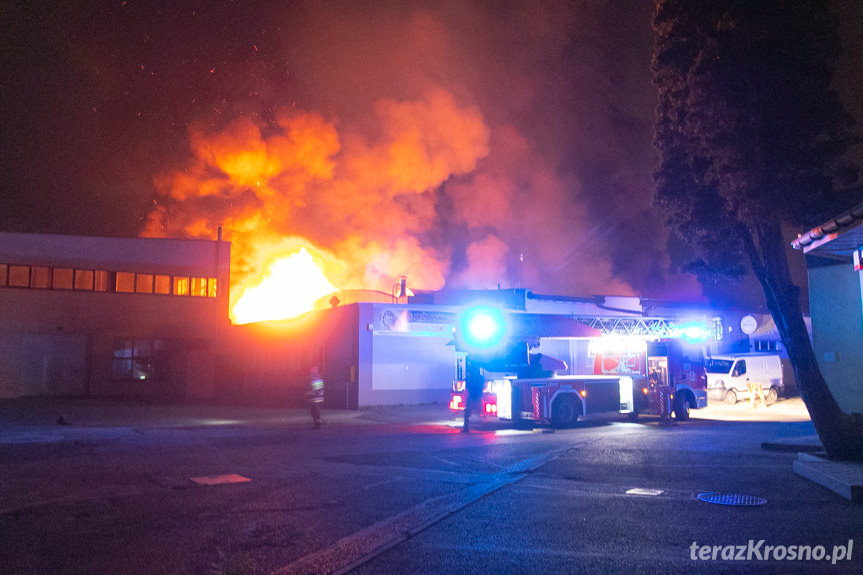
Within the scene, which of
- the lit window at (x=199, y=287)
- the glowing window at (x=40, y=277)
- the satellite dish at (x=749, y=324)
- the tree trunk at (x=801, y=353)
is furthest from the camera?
the lit window at (x=199, y=287)

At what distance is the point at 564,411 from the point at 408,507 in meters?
11.5

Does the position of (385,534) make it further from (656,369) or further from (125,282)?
(125,282)

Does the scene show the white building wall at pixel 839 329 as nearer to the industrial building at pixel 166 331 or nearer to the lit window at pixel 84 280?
the industrial building at pixel 166 331

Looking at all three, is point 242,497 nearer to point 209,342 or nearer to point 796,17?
point 796,17

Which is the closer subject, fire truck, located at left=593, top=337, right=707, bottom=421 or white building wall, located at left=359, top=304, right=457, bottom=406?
fire truck, located at left=593, top=337, right=707, bottom=421

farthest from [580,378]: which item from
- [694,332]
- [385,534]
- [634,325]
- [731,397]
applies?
[385,534]

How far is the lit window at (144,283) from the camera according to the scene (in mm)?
36656

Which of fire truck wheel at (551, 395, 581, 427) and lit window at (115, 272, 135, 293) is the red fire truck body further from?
lit window at (115, 272, 135, 293)

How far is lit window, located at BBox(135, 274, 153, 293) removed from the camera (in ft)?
120

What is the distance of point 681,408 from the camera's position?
21.4 meters

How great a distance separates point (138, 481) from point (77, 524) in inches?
103

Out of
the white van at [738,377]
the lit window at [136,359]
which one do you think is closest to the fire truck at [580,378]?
the white van at [738,377]

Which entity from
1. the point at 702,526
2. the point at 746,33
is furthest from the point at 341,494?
the point at 746,33

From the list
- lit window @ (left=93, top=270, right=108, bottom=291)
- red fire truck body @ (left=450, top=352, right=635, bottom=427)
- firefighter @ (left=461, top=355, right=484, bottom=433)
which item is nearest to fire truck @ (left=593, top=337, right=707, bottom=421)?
red fire truck body @ (left=450, top=352, right=635, bottom=427)
